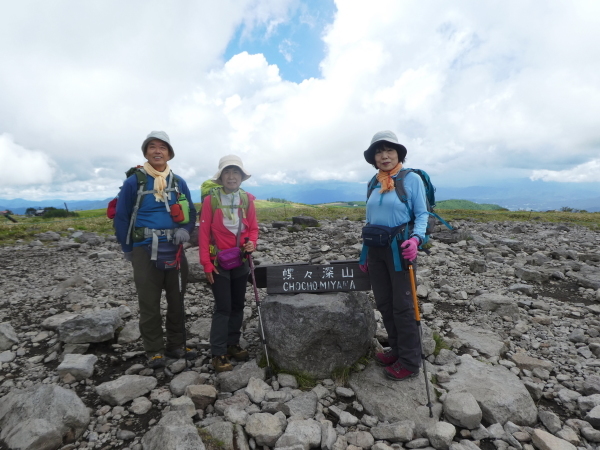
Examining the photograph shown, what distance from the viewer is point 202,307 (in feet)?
30.2

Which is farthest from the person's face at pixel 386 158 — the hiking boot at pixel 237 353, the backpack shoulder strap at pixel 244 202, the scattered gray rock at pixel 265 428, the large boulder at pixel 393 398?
the hiking boot at pixel 237 353

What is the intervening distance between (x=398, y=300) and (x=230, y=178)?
343cm

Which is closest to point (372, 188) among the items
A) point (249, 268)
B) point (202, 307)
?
point (249, 268)

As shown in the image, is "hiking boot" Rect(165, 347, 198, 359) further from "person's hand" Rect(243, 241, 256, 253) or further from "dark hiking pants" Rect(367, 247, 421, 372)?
"dark hiking pants" Rect(367, 247, 421, 372)

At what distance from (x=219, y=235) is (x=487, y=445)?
4901mm

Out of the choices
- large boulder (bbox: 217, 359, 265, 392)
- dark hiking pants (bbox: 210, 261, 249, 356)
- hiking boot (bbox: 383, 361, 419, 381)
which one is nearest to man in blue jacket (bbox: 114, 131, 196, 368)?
dark hiking pants (bbox: 210, 261, 249, 356)

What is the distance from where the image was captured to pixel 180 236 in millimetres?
5773

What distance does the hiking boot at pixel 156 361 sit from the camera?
6059 millimetres

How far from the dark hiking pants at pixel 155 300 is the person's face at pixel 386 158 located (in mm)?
3984

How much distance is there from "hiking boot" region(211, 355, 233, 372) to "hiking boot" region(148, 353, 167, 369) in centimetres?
95

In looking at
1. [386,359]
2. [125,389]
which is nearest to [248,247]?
[125,389]

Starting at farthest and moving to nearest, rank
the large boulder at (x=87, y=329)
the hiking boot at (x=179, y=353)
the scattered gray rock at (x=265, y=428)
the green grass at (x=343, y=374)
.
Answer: the large boulder at (x=87, y=329)
the hiking boot at (x=179, y=353)
the green grass at (x=343, y=374)
the scattered gray rock at (x=265, y=428)

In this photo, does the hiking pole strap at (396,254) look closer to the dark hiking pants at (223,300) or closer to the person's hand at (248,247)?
the person's hand at (248,247)

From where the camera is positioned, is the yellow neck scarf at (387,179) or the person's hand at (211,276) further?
the person's hand at (211,276)
